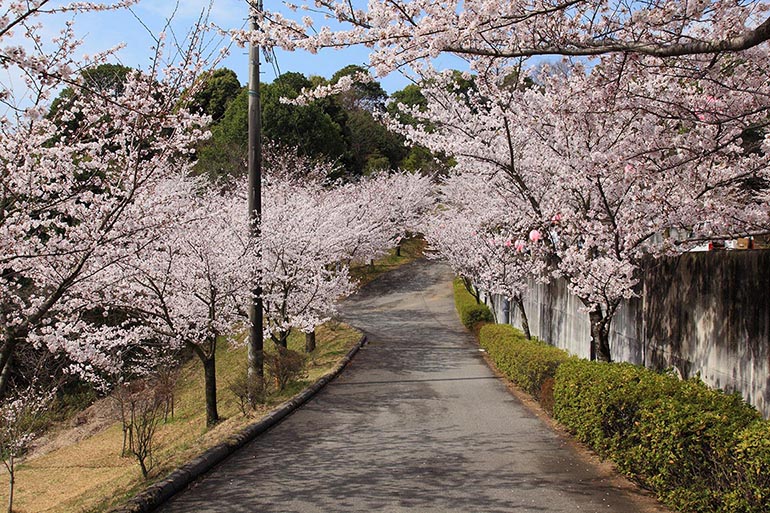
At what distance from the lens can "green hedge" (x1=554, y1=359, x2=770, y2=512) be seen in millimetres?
4176

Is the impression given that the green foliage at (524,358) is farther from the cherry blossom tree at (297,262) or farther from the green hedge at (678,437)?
the cherry blossom tree at (297,262)

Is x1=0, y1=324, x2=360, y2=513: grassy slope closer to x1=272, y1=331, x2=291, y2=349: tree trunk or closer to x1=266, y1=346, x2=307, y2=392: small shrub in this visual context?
x1=266, y1=346, x2=307, y2=392: small shrub

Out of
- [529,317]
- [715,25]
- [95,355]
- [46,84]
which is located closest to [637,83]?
[715,25]

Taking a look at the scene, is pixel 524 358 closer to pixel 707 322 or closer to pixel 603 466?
pixel 603 466

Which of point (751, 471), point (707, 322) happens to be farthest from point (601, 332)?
point (751, 471)

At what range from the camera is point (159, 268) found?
9.77 metres

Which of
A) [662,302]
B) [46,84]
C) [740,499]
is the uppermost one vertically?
[46,84]

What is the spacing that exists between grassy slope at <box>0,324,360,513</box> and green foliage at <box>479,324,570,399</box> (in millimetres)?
3961

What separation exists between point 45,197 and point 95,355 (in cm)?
377

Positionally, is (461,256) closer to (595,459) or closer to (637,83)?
(595,459)

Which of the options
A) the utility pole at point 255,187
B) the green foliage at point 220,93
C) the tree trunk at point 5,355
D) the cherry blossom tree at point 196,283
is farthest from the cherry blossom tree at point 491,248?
the green foliage at point 220,93

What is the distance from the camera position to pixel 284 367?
11.7 metres

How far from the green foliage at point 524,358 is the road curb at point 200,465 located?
3.98 meters

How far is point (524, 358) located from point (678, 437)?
6.84 metres
